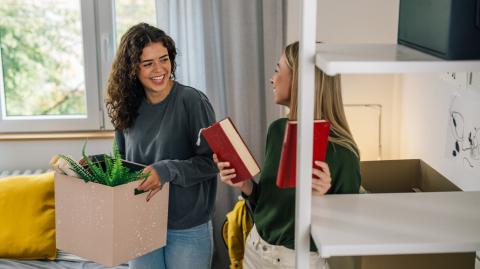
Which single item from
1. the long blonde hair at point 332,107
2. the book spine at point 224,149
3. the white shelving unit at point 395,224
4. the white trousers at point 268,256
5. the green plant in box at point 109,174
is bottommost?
the white trousers at point 268,256

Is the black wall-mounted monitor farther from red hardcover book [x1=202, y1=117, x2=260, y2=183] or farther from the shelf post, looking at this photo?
red hardcover book [x1=202, y1=117, x2=260, y2=183]

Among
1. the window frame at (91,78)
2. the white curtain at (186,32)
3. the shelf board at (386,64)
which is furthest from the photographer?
the window frame at (91,78)

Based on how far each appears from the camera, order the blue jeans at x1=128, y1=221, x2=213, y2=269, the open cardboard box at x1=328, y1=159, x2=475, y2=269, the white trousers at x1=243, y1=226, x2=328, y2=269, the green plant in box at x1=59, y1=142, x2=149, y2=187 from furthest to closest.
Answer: the open cardboard box at x1=328, y1=159, x2=475, y2=269 < the blue jeans at x1=128, y1=221, x2=213, y2=269 < the green plant in box at x1=59, y1=142, x2=149, y2=187 < the white trousers at x1=243, y1=226, x2=328, y2=269

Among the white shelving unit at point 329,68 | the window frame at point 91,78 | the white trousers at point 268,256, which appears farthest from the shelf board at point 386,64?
the window frame at point 91,78

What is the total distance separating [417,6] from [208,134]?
617 millimetres

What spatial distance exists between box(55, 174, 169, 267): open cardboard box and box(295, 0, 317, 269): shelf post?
0.79 m

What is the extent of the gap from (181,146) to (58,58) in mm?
1469

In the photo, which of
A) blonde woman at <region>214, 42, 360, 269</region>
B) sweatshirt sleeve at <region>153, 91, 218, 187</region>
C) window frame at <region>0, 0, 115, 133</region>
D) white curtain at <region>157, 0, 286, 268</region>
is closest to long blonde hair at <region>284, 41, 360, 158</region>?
blonde woman at <region>214, 42, 360, 269</region>

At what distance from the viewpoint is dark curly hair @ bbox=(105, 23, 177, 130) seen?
2.16 m

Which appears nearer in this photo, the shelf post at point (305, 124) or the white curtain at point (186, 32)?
the shelf post at point (305, 124)

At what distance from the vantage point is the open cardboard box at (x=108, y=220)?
1928 mm

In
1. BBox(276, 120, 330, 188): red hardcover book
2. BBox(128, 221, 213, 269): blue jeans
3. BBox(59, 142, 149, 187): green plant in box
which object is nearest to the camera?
BBox(276, 120, 330, 188): red hardcover book

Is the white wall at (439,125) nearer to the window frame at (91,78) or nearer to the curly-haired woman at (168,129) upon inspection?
the curly-haired woman at (168,129)

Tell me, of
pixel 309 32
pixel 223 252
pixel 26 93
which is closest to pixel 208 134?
pixel 309 32
